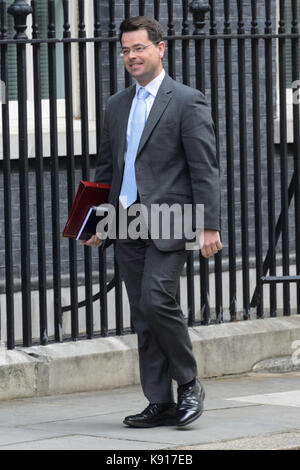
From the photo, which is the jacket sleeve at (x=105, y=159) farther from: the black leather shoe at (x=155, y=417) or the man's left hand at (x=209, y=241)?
the black leather shoe at (x=155, y=417)

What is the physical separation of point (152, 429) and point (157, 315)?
1.90ft

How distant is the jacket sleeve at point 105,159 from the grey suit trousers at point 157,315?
13.7 inches

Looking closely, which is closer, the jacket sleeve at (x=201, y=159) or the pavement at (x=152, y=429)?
the pavement at (x=152, y=429)

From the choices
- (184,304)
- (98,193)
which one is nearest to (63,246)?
(184,304)

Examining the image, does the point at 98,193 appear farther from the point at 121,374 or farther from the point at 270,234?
the point at 270,234

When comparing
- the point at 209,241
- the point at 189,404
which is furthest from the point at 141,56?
the point at 189,404

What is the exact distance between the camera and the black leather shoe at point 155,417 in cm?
699

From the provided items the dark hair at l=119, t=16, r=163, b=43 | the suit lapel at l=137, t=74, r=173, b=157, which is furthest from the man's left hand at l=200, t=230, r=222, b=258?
the dark hair at l=119, t=16, r=163, b=43

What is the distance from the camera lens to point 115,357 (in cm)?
848

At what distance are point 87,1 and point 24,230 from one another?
7.99ft

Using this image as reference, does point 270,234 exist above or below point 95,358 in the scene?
above

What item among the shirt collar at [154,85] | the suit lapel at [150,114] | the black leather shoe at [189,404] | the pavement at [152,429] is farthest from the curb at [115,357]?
the shirt collar at [154,85]

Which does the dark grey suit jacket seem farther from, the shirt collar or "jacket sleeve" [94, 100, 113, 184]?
"jacket sleeve" [94, 100, 113, 184]

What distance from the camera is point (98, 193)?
7.14 meters
